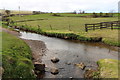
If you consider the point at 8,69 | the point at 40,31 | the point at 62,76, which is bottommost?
the point at 62,76

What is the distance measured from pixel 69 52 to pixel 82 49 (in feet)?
10.7

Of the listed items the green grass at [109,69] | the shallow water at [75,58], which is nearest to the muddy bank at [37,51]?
the shallow water at [75,58]

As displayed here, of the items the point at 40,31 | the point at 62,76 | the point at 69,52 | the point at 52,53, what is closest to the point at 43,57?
the point at 52,53

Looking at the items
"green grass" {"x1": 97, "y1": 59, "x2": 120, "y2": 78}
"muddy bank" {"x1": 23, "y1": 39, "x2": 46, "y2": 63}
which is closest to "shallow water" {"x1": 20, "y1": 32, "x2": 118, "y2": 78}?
"muddy bank" {"x1": 23, "y1": 39, "x2": 46, "y2": 63}

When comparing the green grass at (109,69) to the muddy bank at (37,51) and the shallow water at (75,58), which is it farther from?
the muddy bank at (37,51)

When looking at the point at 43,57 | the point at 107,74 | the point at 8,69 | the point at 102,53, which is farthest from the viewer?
the point at 102,53

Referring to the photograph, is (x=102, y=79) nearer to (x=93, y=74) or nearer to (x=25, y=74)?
(x=93, y=74)

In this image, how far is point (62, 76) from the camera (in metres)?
17.1

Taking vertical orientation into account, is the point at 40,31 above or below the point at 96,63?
above

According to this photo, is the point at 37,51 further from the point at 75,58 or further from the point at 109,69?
the point at 109,69

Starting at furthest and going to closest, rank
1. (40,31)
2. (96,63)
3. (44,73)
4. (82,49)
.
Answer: (40,31), (82,49), (96,63), (44,73)

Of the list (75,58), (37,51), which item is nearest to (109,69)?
(75,58)

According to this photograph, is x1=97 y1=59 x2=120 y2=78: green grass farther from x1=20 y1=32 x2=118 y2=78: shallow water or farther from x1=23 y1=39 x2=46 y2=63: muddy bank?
x1=23 y1=39 x2=46 y2=63: muddy bank

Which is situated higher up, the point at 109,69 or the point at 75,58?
the point at 75,58
